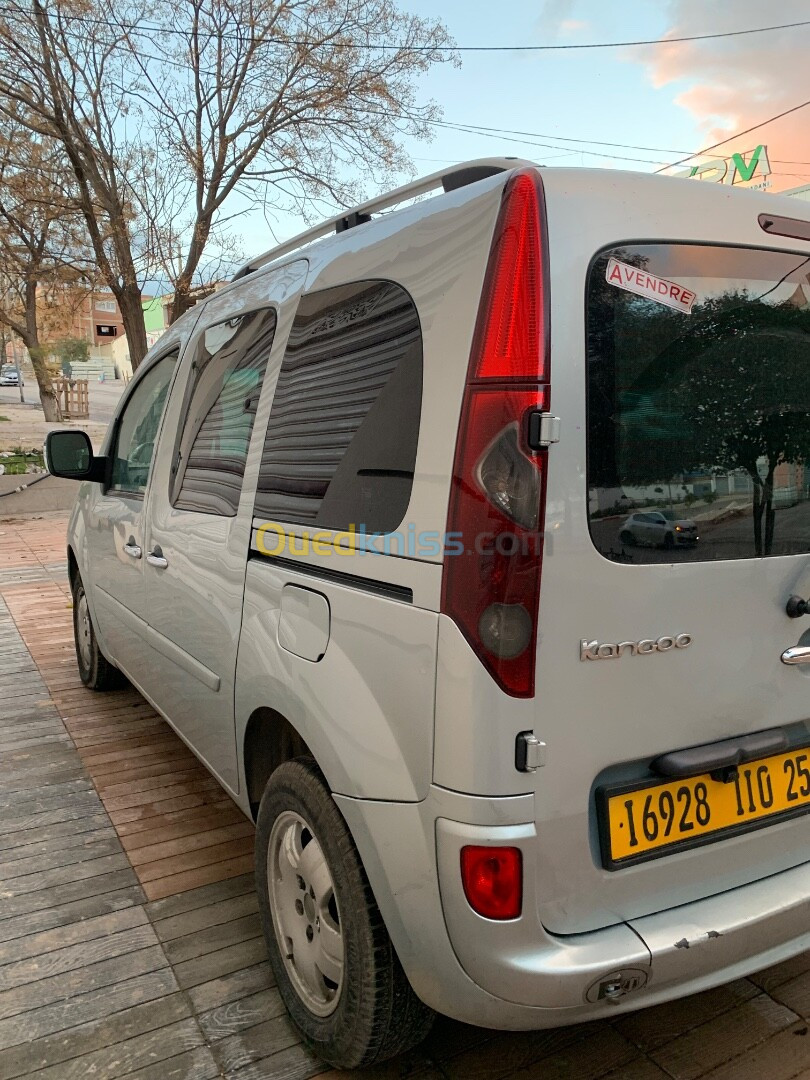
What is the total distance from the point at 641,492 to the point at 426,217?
2.28ft

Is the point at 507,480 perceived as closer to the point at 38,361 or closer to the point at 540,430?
the point at 540,430

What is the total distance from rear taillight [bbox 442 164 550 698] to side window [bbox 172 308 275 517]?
985 mm

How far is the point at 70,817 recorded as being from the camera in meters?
3.06

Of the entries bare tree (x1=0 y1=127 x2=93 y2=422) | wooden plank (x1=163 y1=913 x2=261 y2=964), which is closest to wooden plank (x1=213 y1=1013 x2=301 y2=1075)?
wooden plank (x1=163 y1=913 x2=261 y2=964)

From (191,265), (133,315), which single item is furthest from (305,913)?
(133,315)

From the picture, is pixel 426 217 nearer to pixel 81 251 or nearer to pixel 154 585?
pixel 154 585

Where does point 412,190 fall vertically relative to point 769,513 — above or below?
above

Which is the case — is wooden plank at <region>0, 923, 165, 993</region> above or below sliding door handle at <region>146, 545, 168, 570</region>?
below

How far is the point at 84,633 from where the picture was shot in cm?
438

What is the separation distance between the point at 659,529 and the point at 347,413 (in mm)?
710

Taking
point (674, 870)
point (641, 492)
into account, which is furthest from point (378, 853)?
point (641, 492)

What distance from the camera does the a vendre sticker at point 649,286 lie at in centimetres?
138

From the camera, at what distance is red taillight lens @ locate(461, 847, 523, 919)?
4.39ft

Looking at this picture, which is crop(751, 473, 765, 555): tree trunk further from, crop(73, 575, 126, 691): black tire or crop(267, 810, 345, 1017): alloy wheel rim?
crop(73, 575, 126, 691): black tire
